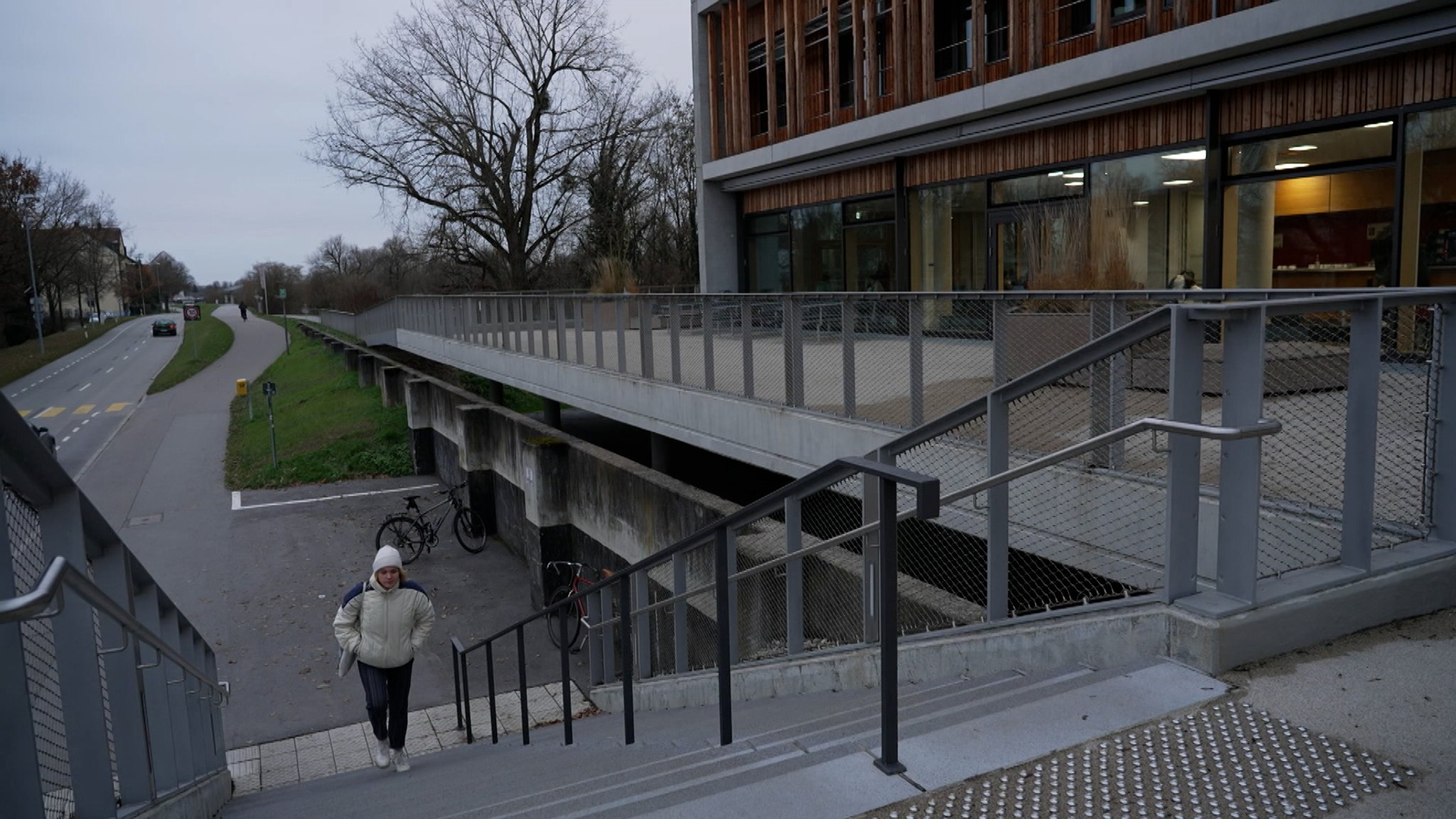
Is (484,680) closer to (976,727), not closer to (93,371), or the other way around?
(976,727)

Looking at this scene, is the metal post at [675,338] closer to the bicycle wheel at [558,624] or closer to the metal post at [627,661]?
the bicycle wheel at [558,624]

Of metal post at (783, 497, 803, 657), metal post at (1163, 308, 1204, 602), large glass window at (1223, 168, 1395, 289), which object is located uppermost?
large glass window at (1223, 168, 1395, 289)

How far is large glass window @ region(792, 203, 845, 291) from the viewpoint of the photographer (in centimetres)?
2281

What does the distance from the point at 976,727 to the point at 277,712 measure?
11.4 meters

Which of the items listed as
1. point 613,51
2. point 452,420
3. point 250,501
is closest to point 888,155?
point 452,420

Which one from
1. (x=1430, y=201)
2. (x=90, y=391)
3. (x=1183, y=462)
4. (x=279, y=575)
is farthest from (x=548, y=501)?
(x=90, y=391)

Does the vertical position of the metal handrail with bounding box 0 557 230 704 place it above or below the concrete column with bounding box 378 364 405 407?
above

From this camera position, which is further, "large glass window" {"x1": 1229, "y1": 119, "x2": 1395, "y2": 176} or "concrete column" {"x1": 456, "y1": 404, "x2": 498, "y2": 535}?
"concrete column" {"x1": 456, "y1": 404, "x2": 498, "y2": 535}

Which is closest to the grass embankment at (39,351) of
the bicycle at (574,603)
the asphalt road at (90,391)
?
the asphalt road at (90,391)

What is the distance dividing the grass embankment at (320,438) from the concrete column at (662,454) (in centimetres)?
1292

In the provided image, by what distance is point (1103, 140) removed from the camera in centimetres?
1564

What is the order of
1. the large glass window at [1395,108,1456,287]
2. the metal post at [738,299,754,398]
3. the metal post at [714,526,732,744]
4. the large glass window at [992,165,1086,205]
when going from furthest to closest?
the large glass window at [992,165,1086,205]
the large glass window at [1395,108,1456,287]
the metal post at [738,299,754,398]
the metal post at [714,526,732,744]

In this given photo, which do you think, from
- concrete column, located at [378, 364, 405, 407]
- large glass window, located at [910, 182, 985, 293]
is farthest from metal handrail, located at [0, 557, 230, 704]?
concrete column, located at [378, 364, 405, 407]

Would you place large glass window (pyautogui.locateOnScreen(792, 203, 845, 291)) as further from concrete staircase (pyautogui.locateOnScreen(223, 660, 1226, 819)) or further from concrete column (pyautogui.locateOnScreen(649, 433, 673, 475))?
concrete staircase (pyautogui.locateOnScreen(223, 660, 1226, 819))
